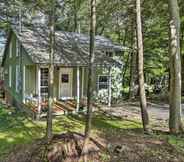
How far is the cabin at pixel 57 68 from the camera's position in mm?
17188

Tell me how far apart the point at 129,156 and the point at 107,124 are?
7315 millimetres

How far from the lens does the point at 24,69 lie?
741 inches

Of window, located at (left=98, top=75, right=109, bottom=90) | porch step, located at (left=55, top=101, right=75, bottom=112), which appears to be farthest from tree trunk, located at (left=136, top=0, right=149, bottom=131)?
window, located at (left=98, top=75, right=109, bottom=90)

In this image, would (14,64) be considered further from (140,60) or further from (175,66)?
(175,66)

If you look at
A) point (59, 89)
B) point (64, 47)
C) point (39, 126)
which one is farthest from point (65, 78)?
point (39, 126)

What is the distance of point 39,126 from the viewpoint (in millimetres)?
13602

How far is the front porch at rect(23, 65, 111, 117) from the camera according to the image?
1719 centimetres

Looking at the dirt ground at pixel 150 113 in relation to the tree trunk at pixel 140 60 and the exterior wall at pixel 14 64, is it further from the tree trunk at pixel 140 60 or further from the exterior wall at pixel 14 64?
the exterior wall at pixel 14 64

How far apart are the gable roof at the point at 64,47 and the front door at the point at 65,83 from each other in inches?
65.6

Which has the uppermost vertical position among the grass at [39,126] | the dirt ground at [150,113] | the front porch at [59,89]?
the front porch at [59,89]

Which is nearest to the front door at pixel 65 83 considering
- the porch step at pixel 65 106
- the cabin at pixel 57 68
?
the cabin at pixel 57 68

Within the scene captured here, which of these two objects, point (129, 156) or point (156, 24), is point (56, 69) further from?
point (129, 156)

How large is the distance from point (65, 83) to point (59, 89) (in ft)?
2.13

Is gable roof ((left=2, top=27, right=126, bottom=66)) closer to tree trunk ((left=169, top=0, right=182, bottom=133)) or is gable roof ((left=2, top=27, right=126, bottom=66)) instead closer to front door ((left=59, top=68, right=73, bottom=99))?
front door ((left=59, top=68, right=73, bottom=99))
